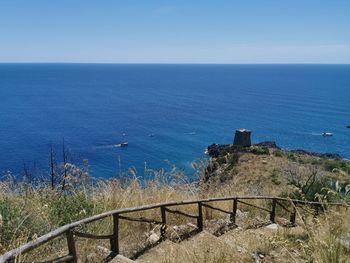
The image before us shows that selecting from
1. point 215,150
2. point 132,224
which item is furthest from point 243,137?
point 132,224

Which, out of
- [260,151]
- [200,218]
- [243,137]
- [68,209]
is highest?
[68,209]

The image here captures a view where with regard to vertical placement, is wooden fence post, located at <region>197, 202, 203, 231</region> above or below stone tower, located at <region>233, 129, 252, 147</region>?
above

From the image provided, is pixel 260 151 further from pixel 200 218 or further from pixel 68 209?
pixel 68 209

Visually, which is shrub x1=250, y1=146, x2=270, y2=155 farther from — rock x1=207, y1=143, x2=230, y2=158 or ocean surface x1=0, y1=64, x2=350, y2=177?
ocean surface x1=0, y1=64, x2=350, y2=177

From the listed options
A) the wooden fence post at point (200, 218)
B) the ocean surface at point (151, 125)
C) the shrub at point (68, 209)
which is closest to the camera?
the shrub at point (68, 209)

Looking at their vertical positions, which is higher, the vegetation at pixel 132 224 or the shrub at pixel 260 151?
the vegetation at pixel 132 224

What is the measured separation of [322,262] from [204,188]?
5917mm

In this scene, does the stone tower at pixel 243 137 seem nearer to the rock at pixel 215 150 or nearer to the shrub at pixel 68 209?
the rock at pixel 215 150

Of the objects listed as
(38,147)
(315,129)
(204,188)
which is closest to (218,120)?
(315,129)

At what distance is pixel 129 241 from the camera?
543cm

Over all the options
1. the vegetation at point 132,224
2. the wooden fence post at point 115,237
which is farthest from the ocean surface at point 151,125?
the wooden fence post at point 115,237

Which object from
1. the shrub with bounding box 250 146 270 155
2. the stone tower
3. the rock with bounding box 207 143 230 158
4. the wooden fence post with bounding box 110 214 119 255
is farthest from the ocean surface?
the wooden fence post with bounding box 110 214 119 255

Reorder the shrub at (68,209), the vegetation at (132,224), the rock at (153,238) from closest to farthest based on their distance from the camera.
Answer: the vegetation at (132,224) → the rock at (153,238) → the shrub at (68,209)

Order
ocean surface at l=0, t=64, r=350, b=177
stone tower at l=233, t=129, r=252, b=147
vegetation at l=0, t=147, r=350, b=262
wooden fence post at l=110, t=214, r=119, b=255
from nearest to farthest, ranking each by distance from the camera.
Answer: vegetation at l=0, t=147, r=350, b=262 → wooden fence post at l=110, t=214, r=119, b=255 → ocean surface at l=0, t=64, r=350, b=177 → stone tower at l=233, t=129, r=252, b=147
